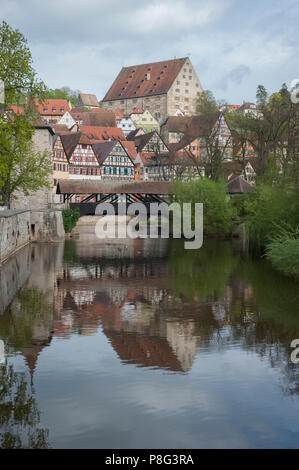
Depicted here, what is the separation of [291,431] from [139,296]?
9303 mm

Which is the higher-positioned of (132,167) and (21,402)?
(132,167)

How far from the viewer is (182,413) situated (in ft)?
23.1

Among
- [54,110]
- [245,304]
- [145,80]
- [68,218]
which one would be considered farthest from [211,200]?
[145,80]

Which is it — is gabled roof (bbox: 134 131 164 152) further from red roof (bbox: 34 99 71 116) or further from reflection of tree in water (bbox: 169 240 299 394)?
reflection of tree in water (bbox: 169 240 299 394)

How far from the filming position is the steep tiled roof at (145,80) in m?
113

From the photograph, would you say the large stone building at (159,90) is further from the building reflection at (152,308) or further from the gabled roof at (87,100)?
the building reflection at (152,308)

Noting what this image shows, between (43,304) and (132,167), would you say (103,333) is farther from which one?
(132,167)

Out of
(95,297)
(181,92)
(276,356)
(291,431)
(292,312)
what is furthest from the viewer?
(181,92)

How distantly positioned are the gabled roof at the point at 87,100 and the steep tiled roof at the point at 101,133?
43943 millimetres

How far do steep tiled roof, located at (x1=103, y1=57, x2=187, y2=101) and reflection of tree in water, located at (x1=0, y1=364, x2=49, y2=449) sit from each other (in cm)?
10655

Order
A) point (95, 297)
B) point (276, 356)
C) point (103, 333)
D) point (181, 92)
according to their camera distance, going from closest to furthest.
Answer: point (276, 356) → point (103, 333) → point (95, 297) → point (181, 92)

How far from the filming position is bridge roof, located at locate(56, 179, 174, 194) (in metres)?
→ 47.0

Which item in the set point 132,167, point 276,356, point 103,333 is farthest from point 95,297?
point 132,167
